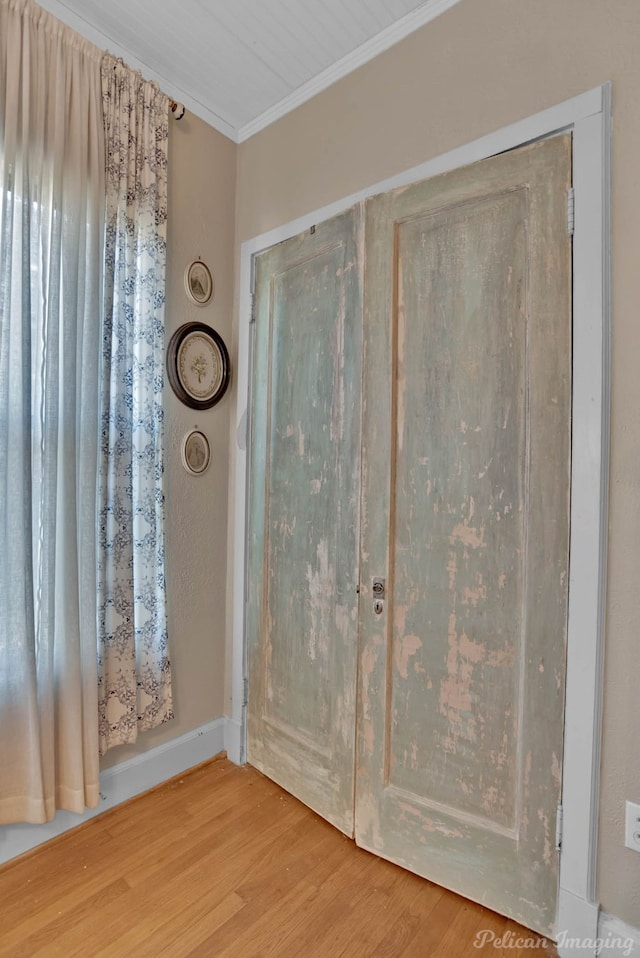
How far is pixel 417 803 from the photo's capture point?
1.63 meters

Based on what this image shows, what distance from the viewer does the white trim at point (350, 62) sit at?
1705 mm

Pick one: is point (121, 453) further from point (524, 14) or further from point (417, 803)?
point (524, 14)

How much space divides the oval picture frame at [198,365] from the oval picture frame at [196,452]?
13cm

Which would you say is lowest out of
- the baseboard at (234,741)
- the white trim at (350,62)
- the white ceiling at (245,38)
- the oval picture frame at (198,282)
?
the baseboard at (234,741)

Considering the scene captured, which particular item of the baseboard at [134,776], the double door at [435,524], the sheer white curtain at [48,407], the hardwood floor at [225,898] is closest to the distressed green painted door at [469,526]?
the double door at [435,524]

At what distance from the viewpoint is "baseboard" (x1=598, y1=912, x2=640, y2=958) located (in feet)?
4.19

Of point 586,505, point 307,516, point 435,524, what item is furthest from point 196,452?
point 586,505

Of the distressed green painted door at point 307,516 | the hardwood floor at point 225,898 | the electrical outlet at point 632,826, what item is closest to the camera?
the electrical outlet at point 632,826

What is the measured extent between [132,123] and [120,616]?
1.87 metres

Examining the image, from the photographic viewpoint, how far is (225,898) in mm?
1539

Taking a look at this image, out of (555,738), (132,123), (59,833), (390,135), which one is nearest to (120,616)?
(59,833)

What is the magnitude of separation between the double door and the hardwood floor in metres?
0.10

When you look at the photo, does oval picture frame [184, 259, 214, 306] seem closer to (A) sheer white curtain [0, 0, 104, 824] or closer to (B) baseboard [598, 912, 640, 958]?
(A) sheer white curtain [0, 0, 104, 824]

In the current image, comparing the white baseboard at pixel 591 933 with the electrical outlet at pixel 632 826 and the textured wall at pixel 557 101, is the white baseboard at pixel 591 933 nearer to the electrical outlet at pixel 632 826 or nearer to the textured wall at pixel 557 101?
the textured wall at pixel 557 101
